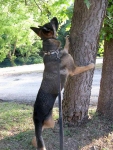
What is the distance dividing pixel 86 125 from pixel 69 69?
1.51m

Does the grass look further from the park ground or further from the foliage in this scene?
the foliage

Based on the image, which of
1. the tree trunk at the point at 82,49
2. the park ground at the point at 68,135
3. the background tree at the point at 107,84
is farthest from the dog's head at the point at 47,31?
the park ground at the point at 68,135

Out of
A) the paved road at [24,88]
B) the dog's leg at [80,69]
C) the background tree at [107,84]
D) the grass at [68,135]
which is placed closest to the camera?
the dog's leg at [80,69]

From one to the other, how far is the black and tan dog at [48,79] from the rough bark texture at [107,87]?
1628 millimetres

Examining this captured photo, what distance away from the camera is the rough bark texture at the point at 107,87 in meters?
5.82

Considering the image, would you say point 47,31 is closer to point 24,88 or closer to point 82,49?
point 82,49

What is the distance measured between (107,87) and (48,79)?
2177 mm

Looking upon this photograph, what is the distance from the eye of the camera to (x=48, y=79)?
13.9 feet

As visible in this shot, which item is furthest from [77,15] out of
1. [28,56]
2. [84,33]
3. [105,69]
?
[28,56]

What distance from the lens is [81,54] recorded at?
16.3ft

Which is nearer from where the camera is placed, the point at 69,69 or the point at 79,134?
the point at 69,69

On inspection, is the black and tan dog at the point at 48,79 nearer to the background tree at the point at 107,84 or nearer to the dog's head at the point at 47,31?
the dog's head at the point at 47,31

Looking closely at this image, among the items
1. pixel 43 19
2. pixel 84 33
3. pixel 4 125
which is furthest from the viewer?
pixel 43 19

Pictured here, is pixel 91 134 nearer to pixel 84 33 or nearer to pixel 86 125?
pixel 86 125
